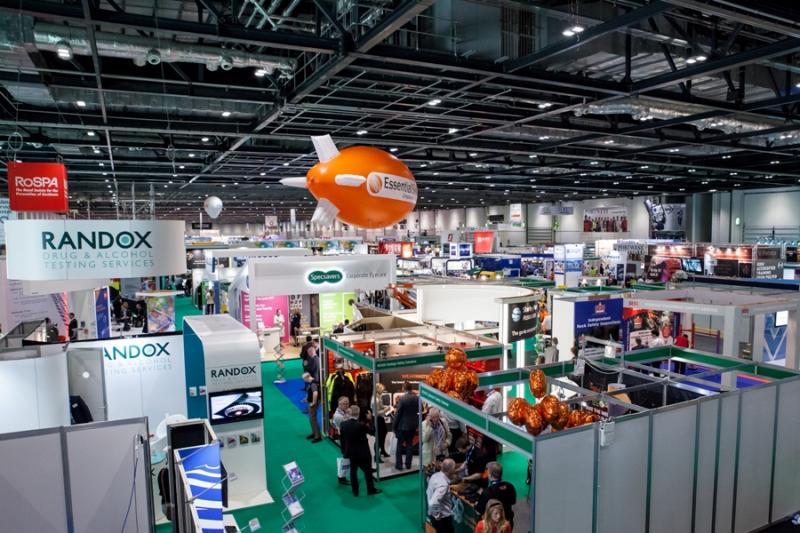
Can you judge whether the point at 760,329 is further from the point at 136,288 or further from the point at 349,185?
the point at 136,288

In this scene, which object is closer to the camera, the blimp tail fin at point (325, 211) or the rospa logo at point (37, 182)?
the blimp tail fin at point (325, 211)

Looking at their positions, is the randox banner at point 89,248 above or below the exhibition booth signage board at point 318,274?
above

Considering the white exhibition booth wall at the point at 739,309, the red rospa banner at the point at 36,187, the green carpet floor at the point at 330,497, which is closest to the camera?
the green carpet floor at the point at 330,497

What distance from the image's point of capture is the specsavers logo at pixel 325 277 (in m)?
10.2

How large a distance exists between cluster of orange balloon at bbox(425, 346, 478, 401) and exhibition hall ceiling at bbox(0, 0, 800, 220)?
3.23 meters

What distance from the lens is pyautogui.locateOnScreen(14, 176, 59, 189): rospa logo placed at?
30.4ft

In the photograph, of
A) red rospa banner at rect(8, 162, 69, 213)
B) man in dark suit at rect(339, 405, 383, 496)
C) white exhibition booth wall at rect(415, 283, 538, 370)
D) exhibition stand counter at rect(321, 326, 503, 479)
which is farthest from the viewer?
white exhibition booth wall at rect(415, 283, 538, 370)

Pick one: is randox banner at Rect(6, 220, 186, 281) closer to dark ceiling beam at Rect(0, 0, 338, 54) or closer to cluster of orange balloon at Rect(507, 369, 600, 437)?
dark ceiling beam at Rect(0, 0, 338, 54)

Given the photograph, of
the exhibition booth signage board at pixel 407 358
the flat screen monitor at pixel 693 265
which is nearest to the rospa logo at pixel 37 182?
the exhibition booth signage board at pixel 407 358

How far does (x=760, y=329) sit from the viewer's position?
900cm

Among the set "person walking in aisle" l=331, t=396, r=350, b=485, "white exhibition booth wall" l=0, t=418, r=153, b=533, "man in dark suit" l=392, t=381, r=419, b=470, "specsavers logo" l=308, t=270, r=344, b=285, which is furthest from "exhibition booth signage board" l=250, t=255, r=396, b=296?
"white exhibition booth wall" l=0, t=418, r=153, b=533

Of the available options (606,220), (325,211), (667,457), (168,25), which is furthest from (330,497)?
(606,220)

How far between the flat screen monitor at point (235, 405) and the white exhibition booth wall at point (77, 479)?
1884mm

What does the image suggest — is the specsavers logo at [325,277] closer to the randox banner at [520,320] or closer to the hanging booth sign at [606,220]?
the randox banner at [520,320]
